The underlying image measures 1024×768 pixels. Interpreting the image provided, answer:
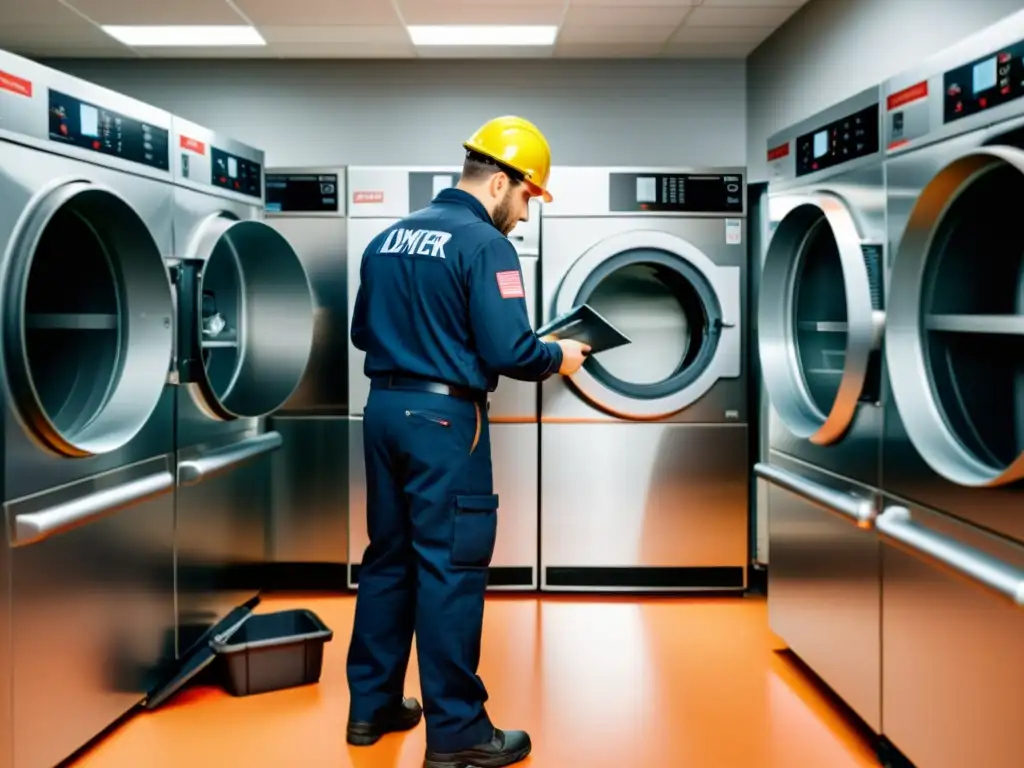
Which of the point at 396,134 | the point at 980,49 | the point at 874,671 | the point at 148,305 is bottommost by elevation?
the point at 874,671

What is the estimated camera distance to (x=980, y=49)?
2.02 m

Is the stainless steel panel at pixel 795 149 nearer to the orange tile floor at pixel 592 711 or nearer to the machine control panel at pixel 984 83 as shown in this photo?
the machine control panel at pixel 984 83

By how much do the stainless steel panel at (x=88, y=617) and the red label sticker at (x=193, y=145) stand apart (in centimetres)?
101

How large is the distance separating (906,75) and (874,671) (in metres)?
1.50

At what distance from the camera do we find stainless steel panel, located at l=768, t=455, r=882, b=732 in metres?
2.54

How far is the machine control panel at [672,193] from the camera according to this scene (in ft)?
13.5

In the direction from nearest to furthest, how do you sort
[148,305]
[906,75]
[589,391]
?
[906,75]
[148,305]
[589,391]

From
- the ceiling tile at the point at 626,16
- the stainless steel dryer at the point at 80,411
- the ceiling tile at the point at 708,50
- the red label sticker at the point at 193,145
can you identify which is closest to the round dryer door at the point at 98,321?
the stainless steel dryer at the point at 80,411

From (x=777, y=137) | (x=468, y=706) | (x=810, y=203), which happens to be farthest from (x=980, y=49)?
(x=468, y=706)

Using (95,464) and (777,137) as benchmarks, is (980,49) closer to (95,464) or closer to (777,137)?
(777,137)

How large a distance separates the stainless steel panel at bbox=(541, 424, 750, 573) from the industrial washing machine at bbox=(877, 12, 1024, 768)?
1.68 m

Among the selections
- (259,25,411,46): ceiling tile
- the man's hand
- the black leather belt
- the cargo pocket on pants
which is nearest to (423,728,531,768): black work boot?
the cargo pocket on pants

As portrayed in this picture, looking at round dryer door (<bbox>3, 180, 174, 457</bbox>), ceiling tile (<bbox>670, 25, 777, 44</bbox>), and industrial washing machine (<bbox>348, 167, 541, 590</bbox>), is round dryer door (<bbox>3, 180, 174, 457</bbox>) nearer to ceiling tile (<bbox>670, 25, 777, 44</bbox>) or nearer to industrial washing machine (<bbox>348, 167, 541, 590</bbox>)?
industrial washing machine (<bbox>348, 167, 541, 590</bbox>)

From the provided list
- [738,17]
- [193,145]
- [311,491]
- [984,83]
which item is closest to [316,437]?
[311,491]
